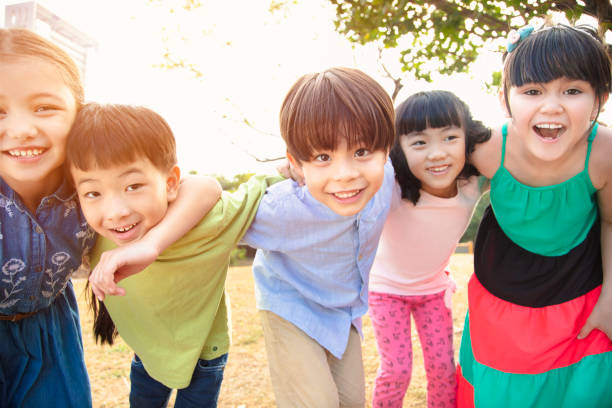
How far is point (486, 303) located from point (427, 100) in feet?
3.11

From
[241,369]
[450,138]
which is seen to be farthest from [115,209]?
[241,369]

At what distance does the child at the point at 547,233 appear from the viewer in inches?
74.0

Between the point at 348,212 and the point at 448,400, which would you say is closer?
the point at 348,212

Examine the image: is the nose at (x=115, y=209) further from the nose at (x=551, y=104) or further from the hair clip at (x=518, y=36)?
the hair clip at (x=518, y=36)

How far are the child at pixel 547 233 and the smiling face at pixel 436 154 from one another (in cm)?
10

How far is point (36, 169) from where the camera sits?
1599 millimetres

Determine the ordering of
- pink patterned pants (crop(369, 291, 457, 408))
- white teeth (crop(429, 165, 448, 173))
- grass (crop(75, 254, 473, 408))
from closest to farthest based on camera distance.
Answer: white teeth (crop(429, 165, 448, 173)) < pink patterned pants (crop(369, 291, 457, 408)) < grass (crop(75, 254, 473, 408))

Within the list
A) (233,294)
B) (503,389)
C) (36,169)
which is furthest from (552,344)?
(233,294)

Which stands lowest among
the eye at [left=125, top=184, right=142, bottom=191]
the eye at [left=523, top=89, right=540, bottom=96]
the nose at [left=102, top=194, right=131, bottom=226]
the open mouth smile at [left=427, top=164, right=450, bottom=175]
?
the nose at [left=102, top=194, right=131, bottom=226]

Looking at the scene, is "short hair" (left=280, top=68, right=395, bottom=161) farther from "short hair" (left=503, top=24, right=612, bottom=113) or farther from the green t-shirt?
"short hair" (left=503, top=24, right=612, bottom=113)

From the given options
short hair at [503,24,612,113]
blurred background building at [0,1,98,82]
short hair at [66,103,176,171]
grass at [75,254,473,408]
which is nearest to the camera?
short hair at [66,103,176,171]

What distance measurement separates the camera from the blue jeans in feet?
7.09

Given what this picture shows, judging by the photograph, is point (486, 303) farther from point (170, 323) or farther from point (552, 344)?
point (170, 323)

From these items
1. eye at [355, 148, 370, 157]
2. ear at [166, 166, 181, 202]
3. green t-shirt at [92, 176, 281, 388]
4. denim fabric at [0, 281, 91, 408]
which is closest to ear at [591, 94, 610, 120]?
eye at [355, 148, 370, 157]
